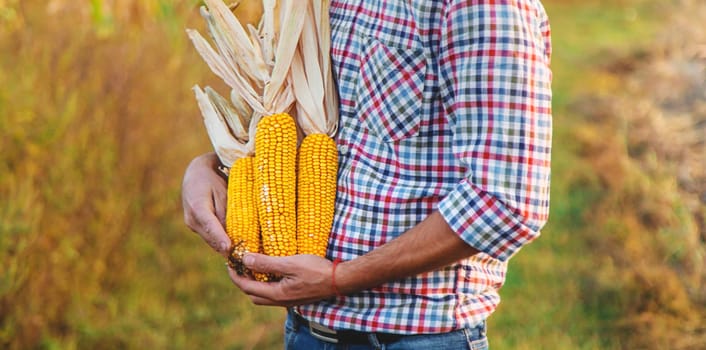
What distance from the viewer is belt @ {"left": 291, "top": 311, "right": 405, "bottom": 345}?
1887 mm

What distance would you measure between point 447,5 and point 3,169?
2737 millimetres

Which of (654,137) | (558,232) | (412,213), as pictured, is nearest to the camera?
(412,213)

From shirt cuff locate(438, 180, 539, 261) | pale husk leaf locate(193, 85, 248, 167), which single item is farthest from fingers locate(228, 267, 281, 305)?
shirt cuff locate(438, 180, 539, 261)

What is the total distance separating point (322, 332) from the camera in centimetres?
199

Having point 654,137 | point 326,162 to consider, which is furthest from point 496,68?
point 654,137

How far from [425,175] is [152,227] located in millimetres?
3573

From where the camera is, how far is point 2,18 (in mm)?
3838

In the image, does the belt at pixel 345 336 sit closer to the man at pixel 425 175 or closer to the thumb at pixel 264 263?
the man at pixel 425 175

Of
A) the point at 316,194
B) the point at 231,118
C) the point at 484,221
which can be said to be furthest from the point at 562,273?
the point at 484,221

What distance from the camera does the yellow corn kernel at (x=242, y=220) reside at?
196cm

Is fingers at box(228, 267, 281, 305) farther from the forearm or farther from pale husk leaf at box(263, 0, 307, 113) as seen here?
pale husk leaf at box(263, 0, 307, 113)

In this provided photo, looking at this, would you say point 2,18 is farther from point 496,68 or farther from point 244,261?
point 496,68

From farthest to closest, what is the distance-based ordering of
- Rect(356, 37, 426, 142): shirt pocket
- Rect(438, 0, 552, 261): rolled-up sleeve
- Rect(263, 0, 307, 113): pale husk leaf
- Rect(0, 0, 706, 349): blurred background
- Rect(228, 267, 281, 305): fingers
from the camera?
Rect(0, 0, 706, 349): blurred background < Rect(263, 0, 307, 113): pale husk leaf < Rect(228, 267, 281, 305): fingers < Rect(356, 37, 426, 142): shirt pocket < Rect(438, 0, 552, 261): rolled-up sleeve

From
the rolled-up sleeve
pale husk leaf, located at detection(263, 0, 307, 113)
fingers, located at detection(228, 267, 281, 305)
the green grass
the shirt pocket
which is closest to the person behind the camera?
the rolled-up sleeve
